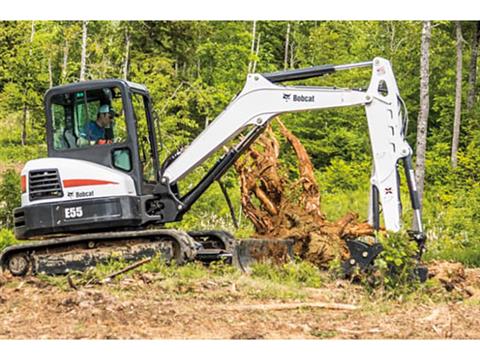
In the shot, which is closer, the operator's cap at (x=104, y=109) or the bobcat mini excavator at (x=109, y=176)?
the bobcat mini excavator at (x=109, y=176)

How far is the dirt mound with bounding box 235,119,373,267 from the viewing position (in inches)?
485

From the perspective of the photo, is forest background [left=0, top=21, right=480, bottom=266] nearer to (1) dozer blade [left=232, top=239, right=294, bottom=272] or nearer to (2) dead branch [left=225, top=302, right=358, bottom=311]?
(1) dozer blade [left=232, top=239, right=294, bottom=272]

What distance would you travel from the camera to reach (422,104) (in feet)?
56.0

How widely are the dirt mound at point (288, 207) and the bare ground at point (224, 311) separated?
1637 millimetres

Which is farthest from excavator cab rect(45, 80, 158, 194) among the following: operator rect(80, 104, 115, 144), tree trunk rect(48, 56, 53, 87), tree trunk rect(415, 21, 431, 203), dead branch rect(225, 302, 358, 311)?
tree trunk rect(48, 56, 53, 87)

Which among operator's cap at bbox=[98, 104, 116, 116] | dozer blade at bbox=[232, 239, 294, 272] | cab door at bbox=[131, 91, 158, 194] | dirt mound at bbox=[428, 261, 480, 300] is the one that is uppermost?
operator's cap at bbox=[98, 104, 116, 116]

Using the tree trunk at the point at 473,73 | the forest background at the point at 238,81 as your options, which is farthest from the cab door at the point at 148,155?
the tree trunk at the point at 473,73

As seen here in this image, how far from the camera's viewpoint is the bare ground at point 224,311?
8484 millimetres

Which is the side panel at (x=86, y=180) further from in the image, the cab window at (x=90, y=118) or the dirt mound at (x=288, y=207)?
the dirt mound at (x=288, y=207)

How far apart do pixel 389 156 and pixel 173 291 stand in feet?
9.95

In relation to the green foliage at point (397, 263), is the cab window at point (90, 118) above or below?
above

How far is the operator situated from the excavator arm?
39.9 inches

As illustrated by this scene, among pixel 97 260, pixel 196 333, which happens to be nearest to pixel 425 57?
pixel 97 260

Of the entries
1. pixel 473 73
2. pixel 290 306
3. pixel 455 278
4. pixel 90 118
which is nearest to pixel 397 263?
pixel 290 306
